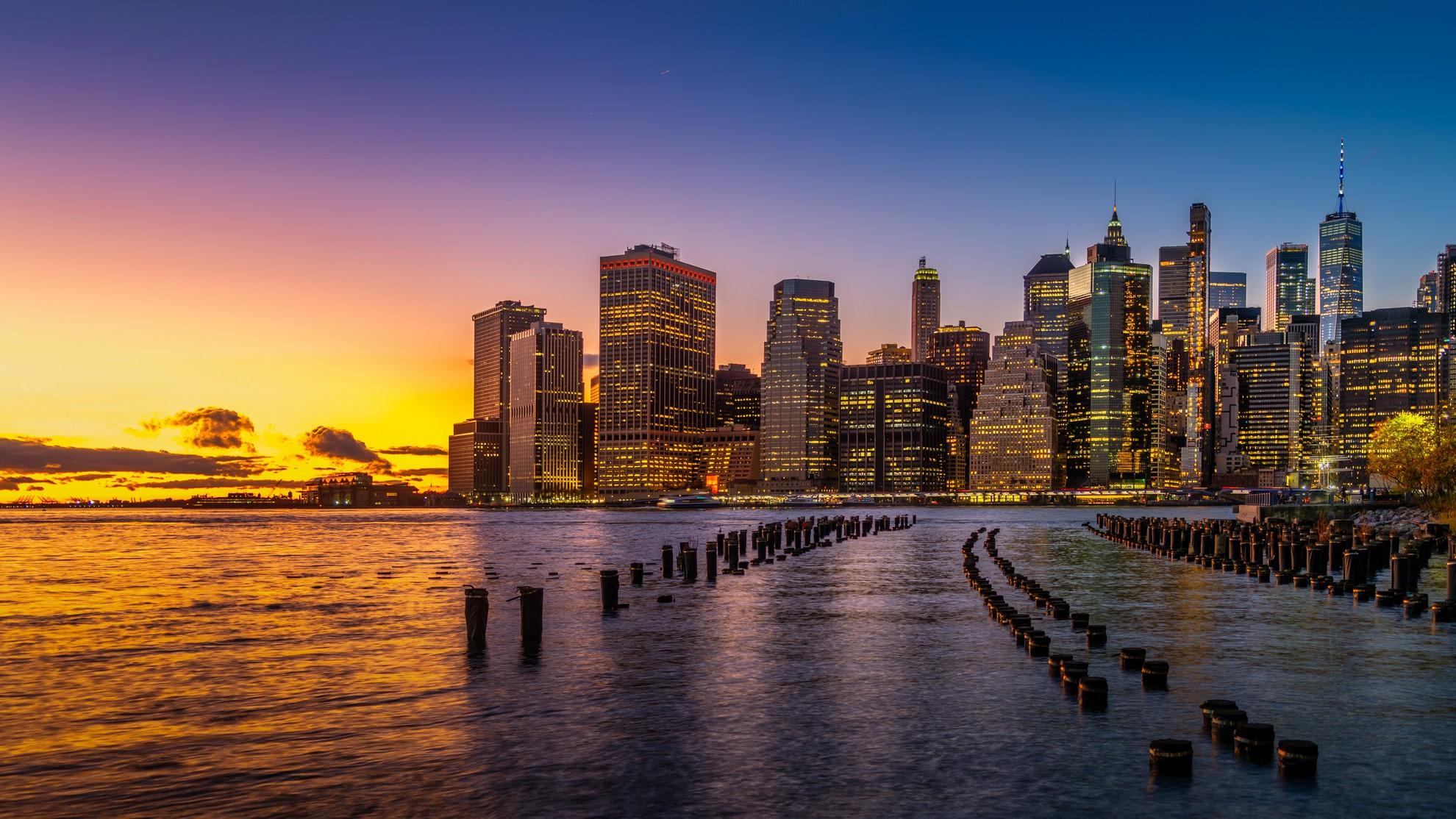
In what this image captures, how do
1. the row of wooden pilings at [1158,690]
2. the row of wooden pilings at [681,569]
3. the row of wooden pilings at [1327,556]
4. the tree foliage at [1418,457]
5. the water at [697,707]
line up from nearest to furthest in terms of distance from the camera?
the water at [697,707] → the row of wooden pilings at [1158,690] → the row of wooden pilings at [681,569] → the row of wooden pilings at [1327,556] → the tree foliage at [1418,457]

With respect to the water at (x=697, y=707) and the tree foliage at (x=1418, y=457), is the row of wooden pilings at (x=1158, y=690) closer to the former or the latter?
the water at (x=697, y=707)

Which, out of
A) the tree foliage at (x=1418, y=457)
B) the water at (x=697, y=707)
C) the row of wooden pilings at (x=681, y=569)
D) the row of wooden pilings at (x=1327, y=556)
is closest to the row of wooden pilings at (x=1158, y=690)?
the water at (x=697, y=707)

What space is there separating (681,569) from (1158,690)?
30.0m

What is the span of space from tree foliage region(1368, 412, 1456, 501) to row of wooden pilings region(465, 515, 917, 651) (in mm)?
46920

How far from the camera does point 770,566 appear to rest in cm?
5762

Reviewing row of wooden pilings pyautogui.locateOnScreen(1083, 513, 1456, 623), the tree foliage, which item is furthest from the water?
the tree foliage

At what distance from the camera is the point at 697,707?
19141 mm

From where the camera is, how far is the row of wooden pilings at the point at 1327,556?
117ft

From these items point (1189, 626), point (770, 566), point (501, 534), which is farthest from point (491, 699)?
point (501, 534)

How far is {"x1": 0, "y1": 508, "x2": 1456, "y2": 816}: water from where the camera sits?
44.8 ft

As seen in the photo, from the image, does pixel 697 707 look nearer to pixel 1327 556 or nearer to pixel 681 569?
pixel 681 569

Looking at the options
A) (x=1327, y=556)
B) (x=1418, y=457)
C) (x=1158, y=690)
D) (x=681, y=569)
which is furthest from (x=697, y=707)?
(x=1418, y=457)

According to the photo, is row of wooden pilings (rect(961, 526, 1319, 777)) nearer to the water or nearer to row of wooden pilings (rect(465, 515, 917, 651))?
the water

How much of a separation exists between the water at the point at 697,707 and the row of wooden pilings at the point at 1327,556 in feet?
5.46
